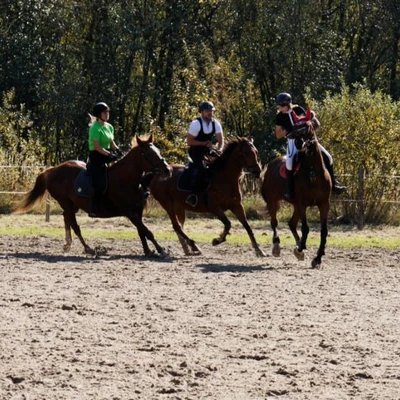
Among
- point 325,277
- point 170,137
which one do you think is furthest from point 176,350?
point 170,137

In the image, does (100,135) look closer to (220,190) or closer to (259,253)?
(220,190)

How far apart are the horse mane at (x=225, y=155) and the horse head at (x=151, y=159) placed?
0.78 meters

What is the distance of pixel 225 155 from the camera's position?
1758 centimetres

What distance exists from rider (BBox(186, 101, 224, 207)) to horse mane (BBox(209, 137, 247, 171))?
0.11m

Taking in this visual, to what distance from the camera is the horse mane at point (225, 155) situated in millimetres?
17453

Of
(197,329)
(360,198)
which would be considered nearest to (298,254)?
(197,329)

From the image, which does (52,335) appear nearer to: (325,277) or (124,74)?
(325,277)

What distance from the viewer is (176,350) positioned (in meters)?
9.29

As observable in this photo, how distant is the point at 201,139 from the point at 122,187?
1.44 metres

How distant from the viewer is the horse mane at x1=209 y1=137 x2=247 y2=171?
17.5m

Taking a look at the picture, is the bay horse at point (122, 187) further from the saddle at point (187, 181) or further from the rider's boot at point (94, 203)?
the saddle at point (187, 181)

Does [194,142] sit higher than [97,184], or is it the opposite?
[194,142]

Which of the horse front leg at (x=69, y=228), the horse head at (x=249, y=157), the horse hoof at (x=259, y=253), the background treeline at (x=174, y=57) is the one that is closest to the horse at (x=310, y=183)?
the horse hoof at (x=259, y=253)

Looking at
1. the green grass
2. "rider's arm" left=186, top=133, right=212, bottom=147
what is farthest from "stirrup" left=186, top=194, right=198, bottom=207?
the green grass
